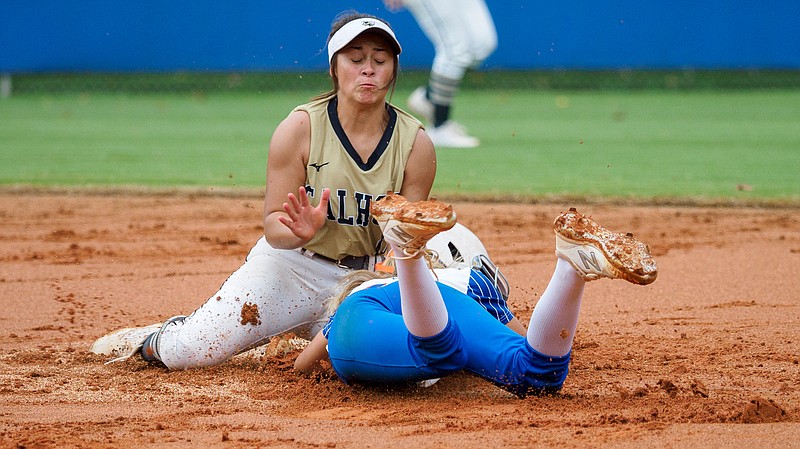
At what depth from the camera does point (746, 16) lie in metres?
12.9

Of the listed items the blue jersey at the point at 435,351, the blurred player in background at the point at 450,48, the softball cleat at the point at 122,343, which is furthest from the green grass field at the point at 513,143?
the blue jersey at the point at 435,351

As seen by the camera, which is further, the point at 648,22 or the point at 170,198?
the point at 648,22

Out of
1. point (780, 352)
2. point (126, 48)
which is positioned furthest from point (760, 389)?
point (126, 48)

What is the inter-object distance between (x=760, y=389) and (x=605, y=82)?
11885 mm

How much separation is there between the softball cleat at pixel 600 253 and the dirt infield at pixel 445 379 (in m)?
0.37

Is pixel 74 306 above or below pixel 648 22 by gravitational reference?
below

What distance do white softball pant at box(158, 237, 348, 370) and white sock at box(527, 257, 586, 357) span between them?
890 mm

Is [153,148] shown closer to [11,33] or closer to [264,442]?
[11,33]

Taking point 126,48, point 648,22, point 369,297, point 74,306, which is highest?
point 648,22

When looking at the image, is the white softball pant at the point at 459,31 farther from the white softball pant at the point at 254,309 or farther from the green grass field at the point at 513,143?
the white softball pant at the point at 254,309

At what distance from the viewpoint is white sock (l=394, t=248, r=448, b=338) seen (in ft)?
8.67

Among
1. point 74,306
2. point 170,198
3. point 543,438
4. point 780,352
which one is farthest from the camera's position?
point 170,198

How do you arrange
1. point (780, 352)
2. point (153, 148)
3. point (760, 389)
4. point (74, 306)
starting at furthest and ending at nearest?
point (153, 148) → point (74, 306) → point (780, 352) → point (760, 389)

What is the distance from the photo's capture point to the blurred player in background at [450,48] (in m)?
9.33
